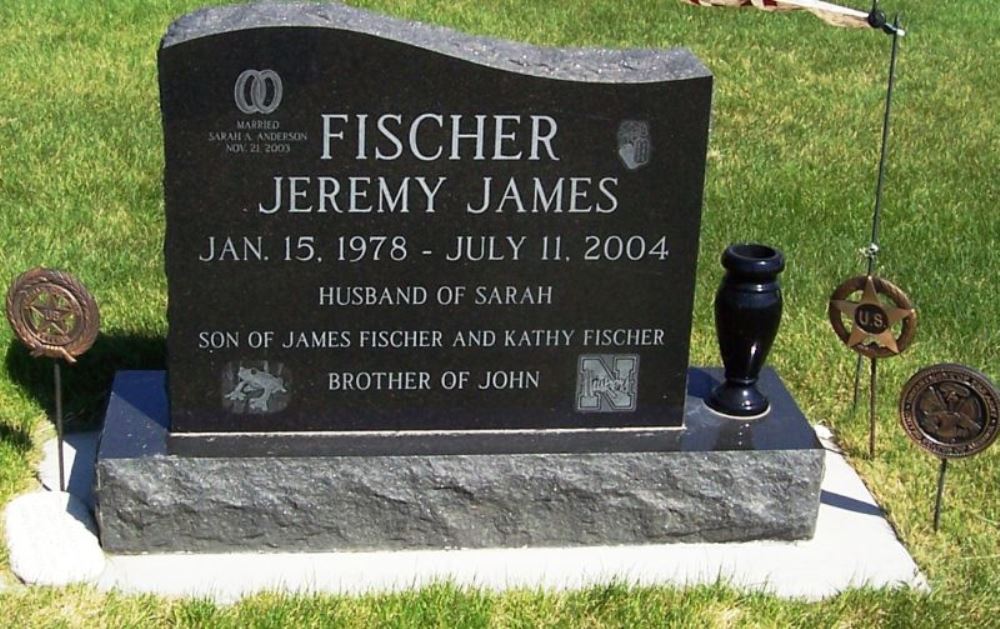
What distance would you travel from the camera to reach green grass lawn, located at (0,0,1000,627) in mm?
4527

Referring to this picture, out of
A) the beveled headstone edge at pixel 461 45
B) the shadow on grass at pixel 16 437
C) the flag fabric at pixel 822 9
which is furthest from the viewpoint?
the shadow on grass at pixel 16 437

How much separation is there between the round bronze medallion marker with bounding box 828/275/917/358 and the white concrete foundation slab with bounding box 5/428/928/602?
67 centimetres

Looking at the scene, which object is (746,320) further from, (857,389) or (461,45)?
(461,45)

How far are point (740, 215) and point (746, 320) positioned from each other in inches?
117

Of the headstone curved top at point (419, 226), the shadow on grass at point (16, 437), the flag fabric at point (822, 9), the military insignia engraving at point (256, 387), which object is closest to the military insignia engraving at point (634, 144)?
the headstone curved top at point (419, 226)

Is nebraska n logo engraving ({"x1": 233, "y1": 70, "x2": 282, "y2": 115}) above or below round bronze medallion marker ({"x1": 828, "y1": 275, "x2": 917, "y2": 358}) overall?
above

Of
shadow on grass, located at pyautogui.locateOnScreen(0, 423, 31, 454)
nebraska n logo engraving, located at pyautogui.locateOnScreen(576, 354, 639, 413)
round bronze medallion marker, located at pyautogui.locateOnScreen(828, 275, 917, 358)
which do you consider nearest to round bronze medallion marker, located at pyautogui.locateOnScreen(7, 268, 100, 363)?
shadow on grass, located at pyautogui.locateOnScreen(0, 423, 31, 454)

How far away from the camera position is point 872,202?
8.18m

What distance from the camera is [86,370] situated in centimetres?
592

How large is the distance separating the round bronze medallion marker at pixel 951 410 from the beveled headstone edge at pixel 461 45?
1231 mm

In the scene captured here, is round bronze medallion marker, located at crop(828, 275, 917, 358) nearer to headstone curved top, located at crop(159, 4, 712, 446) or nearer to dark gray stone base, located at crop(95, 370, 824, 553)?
dark gray stone base, located at crop(95, 370, 824, 553)

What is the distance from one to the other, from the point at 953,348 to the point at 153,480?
3478 millimetres

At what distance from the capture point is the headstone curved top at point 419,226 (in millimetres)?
4461

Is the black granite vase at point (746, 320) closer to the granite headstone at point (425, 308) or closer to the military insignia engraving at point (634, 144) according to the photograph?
the granite headstone at point (425, 308)
